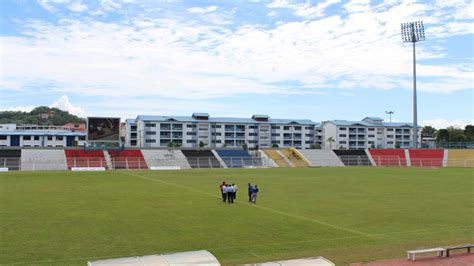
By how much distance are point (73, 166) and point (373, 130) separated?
10497cm

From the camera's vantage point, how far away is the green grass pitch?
15.8 m

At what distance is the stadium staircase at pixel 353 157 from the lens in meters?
89.5

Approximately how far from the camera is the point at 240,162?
8181 centimetres

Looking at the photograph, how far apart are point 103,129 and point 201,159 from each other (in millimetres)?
17546

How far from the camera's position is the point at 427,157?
297 ft

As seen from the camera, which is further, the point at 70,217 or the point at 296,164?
the point at 296,164

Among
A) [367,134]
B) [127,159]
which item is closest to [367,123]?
[367,134]

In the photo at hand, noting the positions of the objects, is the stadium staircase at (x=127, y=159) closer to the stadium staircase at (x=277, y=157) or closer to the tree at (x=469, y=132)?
the stadium staircase at (x=277, y=157)

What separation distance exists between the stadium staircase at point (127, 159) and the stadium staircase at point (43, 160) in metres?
7.99

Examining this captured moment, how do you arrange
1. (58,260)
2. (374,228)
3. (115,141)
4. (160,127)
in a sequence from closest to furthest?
(58,260)
(374,228)
(115,141)
(160,127)

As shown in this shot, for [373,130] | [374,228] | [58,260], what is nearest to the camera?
[58,260]

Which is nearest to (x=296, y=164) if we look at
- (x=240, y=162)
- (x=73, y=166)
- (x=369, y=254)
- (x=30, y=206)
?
(x=240, y=162)

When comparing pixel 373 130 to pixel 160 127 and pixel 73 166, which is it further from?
pixel 73 166

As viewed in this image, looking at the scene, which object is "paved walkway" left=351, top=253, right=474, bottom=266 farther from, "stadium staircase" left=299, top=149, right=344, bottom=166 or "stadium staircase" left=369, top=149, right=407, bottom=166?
"stadium staircase" left=369, top=149, right=407, bottom=166
